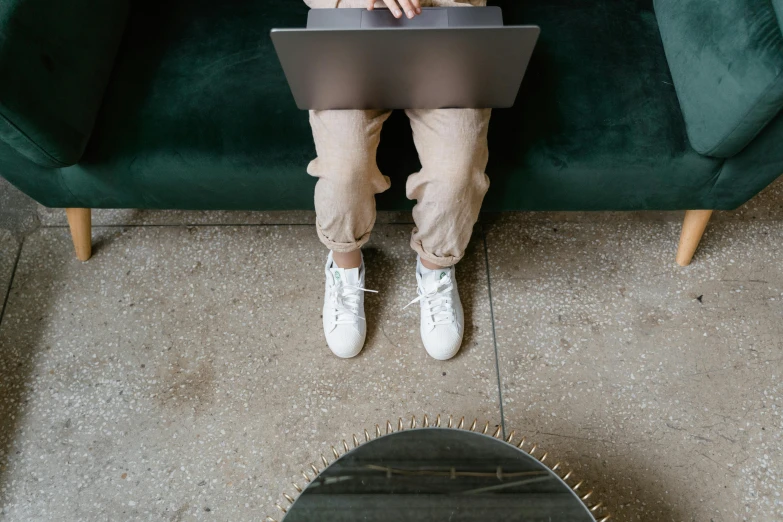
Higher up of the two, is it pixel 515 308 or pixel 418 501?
pixel 418 501

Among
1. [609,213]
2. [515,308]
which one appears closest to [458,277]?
[515,308]

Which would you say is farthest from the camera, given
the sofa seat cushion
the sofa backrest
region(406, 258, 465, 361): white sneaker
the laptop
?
region(406, 258, 465, 361): white sneaker

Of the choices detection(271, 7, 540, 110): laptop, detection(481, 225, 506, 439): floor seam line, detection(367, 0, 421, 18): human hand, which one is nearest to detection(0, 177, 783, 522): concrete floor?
detection(481, 225, 506, 439): floor seam line

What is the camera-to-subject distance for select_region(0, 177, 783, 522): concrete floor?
1.06m

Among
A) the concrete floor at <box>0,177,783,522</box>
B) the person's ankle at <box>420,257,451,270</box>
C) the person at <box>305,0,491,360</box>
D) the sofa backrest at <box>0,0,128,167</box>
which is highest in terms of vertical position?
the sofa backrest at <box>0,0,128,167</box>

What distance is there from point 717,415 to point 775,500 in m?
0.16

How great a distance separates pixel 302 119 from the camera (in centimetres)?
103

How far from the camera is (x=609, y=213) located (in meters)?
1.34

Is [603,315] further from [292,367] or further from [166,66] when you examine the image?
[166,66]

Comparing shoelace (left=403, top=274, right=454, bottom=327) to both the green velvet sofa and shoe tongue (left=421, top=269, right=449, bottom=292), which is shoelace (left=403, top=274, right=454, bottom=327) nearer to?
shoe tongue (left=421, top=269, right=449, bottom=292)

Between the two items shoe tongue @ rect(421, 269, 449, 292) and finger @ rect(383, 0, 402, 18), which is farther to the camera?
shoe tongue @ rect(421, 269, 449, 292)

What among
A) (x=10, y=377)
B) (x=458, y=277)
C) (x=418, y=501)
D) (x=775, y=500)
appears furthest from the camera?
(x=458, y=277)

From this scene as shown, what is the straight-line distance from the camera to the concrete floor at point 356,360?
106 centimetres

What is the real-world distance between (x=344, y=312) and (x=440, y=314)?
0.61 feet
